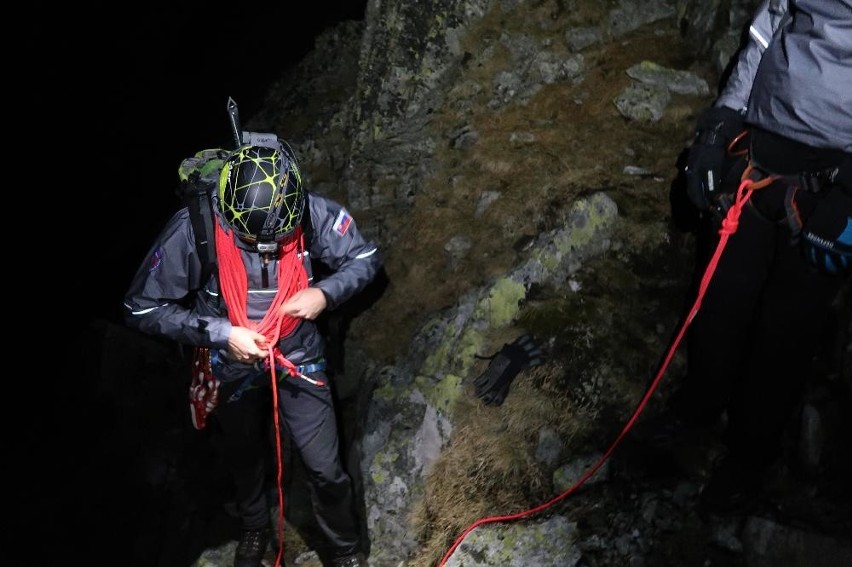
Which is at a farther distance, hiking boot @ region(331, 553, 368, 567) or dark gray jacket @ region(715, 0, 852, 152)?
hiking boot @ region(331, 553, 368, 567)

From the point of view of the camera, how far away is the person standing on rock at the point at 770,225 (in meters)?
4.30

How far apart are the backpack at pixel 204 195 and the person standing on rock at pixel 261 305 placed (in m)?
0.05

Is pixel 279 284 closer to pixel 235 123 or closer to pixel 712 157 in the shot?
pixel 235 123

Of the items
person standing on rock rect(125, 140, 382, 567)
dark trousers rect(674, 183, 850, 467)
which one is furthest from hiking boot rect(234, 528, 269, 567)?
dark trousers rect(674, 183, 850, 467)

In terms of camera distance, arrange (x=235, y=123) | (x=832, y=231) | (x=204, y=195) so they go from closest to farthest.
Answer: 1. (x=832, y=231)
2. (x=204, y=195)
3. (x=235, y=123)

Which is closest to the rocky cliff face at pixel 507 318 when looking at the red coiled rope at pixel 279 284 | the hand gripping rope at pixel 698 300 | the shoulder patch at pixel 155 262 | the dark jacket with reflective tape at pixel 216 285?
the hand gripping rope at pixel 698 300

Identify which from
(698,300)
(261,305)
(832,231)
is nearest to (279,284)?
(261,305)

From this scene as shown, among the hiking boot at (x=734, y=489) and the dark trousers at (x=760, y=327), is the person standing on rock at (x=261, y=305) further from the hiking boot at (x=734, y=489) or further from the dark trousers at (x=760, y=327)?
the hiking boot at (x=734, y=489)

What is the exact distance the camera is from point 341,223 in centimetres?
529

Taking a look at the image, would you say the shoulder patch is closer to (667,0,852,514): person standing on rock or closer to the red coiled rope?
the red coiled rope

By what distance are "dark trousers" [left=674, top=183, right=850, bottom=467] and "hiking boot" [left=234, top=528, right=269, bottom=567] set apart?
414cm

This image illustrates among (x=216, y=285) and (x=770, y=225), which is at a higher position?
(x=216, y=285)

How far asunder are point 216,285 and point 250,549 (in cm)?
271

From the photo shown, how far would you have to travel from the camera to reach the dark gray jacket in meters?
4.19
